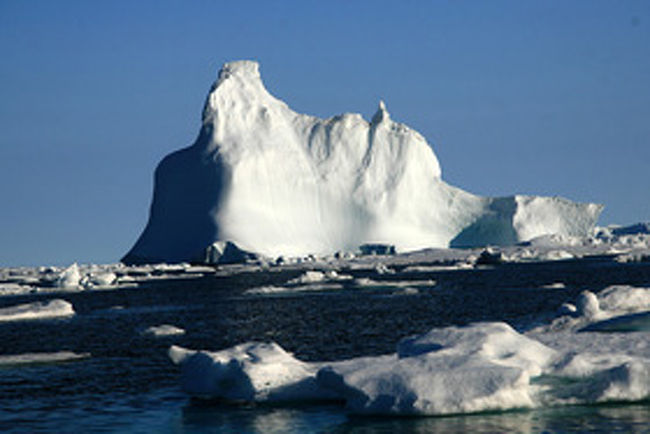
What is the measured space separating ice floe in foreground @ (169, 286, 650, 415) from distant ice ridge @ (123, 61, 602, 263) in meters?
50.6

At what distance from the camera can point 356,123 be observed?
226ft

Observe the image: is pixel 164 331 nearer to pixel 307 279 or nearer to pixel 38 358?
pixel 38 358

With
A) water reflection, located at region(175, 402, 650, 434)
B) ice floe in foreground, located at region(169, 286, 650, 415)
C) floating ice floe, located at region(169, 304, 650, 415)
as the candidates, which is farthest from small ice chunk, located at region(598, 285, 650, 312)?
water reflection, located at region(175, 402, 650, 434)

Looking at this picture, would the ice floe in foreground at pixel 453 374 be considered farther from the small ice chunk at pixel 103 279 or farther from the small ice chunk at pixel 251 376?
the small ice chunk at pixel 103 279

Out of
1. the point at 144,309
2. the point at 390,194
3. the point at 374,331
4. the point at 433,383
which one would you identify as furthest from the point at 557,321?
the point at 390,194

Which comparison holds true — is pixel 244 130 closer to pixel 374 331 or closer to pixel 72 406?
pixel 374 331

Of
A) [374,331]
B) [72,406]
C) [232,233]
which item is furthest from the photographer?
[232,233]

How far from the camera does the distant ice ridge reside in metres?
64.3

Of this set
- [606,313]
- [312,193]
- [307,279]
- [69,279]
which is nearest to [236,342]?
[606,313]

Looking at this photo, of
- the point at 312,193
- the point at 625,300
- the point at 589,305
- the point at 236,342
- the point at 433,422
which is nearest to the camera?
the point at 433,422

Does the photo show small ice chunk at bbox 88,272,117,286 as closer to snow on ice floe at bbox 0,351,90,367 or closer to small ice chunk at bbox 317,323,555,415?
snow on ice floe at bbox 0,351,90,367

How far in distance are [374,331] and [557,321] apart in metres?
4.98

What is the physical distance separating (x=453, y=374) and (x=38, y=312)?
69.1 ft

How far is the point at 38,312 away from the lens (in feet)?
93.6
